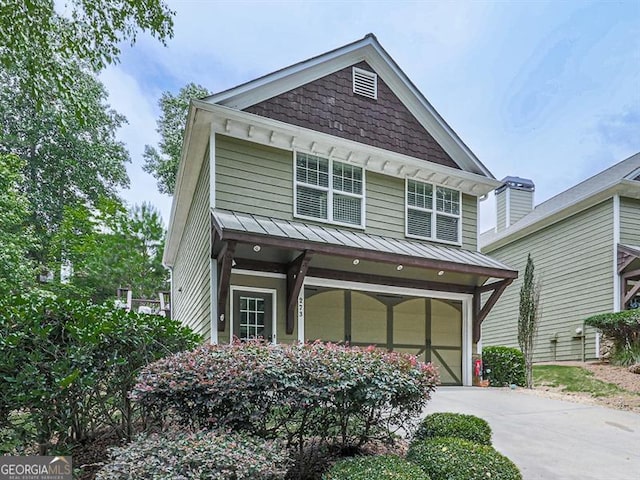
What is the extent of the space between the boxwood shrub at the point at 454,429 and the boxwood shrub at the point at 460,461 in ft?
1.01

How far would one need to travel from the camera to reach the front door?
25.3 feet

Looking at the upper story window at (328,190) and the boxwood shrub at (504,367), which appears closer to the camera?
the upper story window at (328,190)

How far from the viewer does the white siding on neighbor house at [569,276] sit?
12.3 m

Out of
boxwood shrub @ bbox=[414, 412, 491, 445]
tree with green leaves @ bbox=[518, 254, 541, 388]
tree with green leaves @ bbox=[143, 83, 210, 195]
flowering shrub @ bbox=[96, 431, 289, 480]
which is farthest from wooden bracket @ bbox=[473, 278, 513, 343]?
tree with green leaves @ bbox=[143, 83, 210, 195]

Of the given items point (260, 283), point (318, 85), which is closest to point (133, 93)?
point (318, 85)

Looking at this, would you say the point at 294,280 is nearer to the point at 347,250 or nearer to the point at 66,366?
the point at 347,250

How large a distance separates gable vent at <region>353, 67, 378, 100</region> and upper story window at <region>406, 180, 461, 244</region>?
2.28 m

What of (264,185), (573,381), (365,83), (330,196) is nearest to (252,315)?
(264,185)

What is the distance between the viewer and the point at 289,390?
3.49m

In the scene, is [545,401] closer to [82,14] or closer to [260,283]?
[260,283]

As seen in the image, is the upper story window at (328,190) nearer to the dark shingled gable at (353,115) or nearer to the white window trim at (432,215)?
the dark shingled gable at (353,115)

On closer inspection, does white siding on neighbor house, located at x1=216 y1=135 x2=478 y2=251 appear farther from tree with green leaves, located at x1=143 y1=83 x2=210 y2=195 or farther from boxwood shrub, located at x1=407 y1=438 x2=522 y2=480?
tree with green leaves, located at x1=143 y1=83 x2=210 y2=195

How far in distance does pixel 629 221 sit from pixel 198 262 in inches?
475

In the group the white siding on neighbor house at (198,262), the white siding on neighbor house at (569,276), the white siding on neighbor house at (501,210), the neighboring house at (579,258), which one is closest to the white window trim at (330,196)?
the white siding on neighbor house at (198,262)
